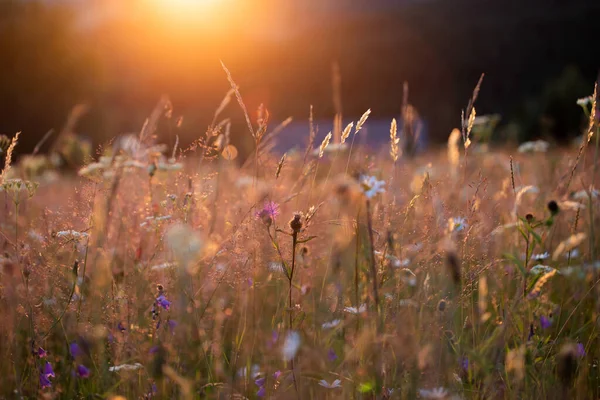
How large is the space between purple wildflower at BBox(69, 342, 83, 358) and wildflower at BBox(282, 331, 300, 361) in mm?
559

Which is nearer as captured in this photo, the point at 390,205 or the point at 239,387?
the point at 239,387

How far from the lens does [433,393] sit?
94 cm

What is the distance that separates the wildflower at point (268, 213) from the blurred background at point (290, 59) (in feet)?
37.2

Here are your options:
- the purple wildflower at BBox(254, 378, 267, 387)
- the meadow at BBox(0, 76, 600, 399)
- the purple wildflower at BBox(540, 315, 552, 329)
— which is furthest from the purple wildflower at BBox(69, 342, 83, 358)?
the purple wildflower at BBox(540, 315, 552, 329)

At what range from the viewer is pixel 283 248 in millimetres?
1449

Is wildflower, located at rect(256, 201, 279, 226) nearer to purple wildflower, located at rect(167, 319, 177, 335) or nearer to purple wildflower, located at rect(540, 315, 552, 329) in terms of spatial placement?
purple wildflower, located at rect(167, 319, 177, 335)

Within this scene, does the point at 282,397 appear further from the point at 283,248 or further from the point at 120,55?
the point at 120,55

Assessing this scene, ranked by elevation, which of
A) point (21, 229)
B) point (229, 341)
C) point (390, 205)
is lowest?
point (229, 341)

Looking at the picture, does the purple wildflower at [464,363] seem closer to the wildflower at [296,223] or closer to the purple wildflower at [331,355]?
the purple wildflower at [331,355]

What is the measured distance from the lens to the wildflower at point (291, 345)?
1119mm

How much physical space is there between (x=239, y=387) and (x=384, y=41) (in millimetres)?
33386

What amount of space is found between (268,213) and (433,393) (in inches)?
23.0

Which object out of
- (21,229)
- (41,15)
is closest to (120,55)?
(41,15)

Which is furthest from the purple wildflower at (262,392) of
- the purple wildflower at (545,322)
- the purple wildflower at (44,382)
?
the purple wildflower at (545,322)
